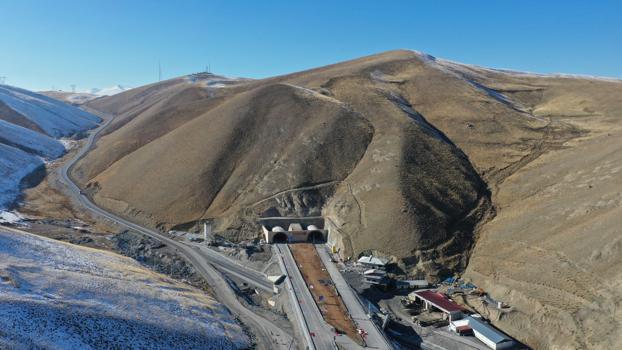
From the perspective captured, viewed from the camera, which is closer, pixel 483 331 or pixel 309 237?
pixel 483 331

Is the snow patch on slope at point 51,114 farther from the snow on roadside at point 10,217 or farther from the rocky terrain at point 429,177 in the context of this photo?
the snow on roadside at point 10,217

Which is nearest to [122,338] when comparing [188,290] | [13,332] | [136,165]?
[13,332]

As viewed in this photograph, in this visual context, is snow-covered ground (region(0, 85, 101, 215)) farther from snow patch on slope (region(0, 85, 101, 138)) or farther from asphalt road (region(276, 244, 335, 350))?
asphalt road (region(276, 244, 335, 350))

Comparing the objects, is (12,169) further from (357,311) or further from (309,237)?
(357,311)

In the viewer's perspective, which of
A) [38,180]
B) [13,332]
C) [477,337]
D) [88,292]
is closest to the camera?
[13,332]

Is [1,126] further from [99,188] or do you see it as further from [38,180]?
[99,188]

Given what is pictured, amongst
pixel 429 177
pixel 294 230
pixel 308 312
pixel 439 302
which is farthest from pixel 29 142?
pixel 439 302

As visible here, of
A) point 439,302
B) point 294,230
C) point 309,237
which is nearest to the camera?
point 439,302
